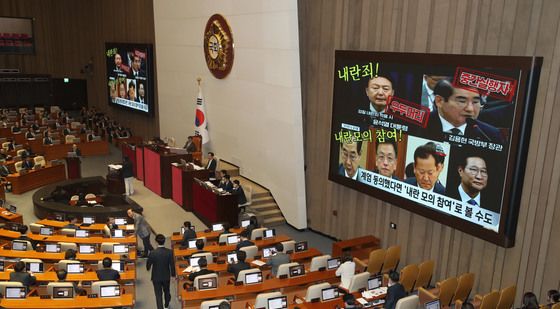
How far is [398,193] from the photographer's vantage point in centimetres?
1045

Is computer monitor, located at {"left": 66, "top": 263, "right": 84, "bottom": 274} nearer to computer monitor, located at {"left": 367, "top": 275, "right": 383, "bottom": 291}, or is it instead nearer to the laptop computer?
the laptop computer

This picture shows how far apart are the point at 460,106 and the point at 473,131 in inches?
21.1

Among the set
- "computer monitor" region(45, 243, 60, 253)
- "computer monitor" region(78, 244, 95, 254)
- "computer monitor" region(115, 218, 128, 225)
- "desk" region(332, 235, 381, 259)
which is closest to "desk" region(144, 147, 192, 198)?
"computer monitor" region(115, 218, 128, 225)

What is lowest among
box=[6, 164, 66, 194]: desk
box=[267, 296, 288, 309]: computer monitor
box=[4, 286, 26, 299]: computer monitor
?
box=[6, 164, 66, 194]: desk

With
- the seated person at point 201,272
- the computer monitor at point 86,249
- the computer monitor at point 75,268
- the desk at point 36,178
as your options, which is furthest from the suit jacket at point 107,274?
the desk at point 36,178

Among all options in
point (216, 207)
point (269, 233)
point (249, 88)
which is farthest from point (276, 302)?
point (249, 88)

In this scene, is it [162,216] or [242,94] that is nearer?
[162,216]

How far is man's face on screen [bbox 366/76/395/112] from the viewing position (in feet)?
34.3

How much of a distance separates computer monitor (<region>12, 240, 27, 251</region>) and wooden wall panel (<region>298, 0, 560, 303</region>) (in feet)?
23.3

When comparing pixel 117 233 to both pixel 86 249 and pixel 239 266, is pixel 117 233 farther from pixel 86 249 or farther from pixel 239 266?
pixel 239 266

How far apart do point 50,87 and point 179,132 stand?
42.8 ft

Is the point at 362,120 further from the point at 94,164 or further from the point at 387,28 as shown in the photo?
the point at 94,164

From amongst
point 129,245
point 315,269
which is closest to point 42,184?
point 129,245

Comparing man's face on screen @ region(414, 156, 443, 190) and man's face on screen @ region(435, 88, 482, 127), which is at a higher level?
man's face on screen @ region(435, 88, 482, 127)
